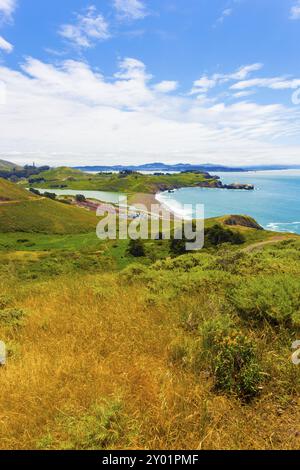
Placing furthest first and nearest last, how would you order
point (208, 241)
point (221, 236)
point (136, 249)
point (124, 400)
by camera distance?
point (208, 241), point (221, 236), point (136, 249), point (124, 400)

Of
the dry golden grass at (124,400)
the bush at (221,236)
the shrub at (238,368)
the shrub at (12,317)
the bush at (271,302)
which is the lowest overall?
the bush at (221,236)

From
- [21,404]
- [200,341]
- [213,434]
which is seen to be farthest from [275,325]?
[21,404]

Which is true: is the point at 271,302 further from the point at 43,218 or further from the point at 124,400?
the point at 43,218

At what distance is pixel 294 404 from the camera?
385 cm

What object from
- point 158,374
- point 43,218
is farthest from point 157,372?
point 43,218

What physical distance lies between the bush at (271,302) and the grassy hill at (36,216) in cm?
12038

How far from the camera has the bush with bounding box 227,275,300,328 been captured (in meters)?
5.44

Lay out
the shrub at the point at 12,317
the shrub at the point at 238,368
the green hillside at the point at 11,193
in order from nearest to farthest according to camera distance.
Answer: the shrub at the point at 238,368 < the shrub at the point at 12,317 < the green hillside at the point at 11,193

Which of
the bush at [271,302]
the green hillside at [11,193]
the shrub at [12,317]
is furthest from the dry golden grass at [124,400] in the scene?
the green hillside at [11,193]

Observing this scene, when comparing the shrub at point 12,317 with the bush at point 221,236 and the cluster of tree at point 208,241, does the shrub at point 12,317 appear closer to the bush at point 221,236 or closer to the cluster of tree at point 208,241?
the cluster of tree at point 208,241

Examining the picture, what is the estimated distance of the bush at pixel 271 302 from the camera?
17.9 ft

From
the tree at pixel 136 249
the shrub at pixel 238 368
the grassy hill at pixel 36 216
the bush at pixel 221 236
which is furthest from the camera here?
the grassy hill at pixel 36 216

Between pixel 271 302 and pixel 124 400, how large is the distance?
3083 millimetres

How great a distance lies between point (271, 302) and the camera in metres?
5.66
